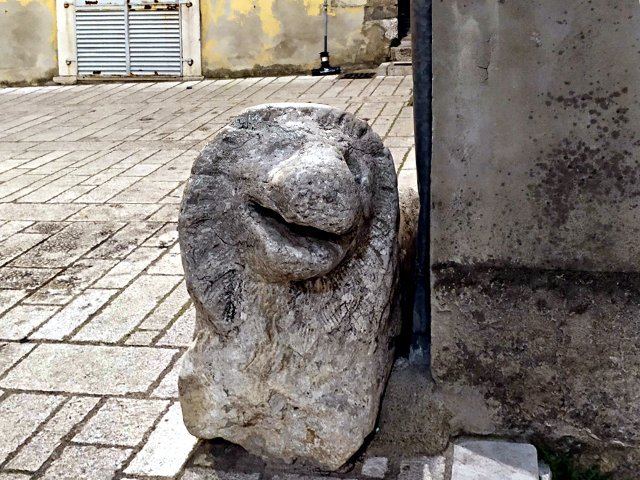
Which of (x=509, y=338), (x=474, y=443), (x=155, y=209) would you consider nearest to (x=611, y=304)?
(x=509, y=338)

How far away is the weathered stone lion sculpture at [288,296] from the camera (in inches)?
94.3

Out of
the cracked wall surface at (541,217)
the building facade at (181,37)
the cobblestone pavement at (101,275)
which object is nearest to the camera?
the cracked wall surface at (541,217)

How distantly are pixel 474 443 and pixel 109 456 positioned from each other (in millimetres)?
1198

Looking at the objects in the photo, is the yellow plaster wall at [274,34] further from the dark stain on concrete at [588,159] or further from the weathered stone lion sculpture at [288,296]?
the dark stain on concrete at [588,159]

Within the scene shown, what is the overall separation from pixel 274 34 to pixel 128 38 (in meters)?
2.13

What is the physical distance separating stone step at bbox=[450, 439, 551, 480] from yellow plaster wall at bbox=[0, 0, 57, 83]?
10.7 m

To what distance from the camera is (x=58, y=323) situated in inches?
157

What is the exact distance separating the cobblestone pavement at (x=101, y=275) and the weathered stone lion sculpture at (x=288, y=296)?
37 cm

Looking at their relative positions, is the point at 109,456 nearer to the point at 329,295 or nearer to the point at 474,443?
the point at 329,295

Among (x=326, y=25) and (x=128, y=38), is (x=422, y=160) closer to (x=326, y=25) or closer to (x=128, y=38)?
(x=326, y=25)

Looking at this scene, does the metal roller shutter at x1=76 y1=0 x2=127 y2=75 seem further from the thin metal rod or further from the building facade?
the thin metal rod

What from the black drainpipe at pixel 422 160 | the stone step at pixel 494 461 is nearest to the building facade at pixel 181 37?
the black drainpipe at pixel 422 160

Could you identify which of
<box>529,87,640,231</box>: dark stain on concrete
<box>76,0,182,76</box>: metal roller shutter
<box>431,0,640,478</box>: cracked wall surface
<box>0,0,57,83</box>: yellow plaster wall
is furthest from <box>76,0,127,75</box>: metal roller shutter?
<box>529,87,640,231</box>: dark stain on concrete

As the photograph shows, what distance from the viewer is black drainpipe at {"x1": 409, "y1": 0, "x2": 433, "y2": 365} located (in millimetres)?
2479
